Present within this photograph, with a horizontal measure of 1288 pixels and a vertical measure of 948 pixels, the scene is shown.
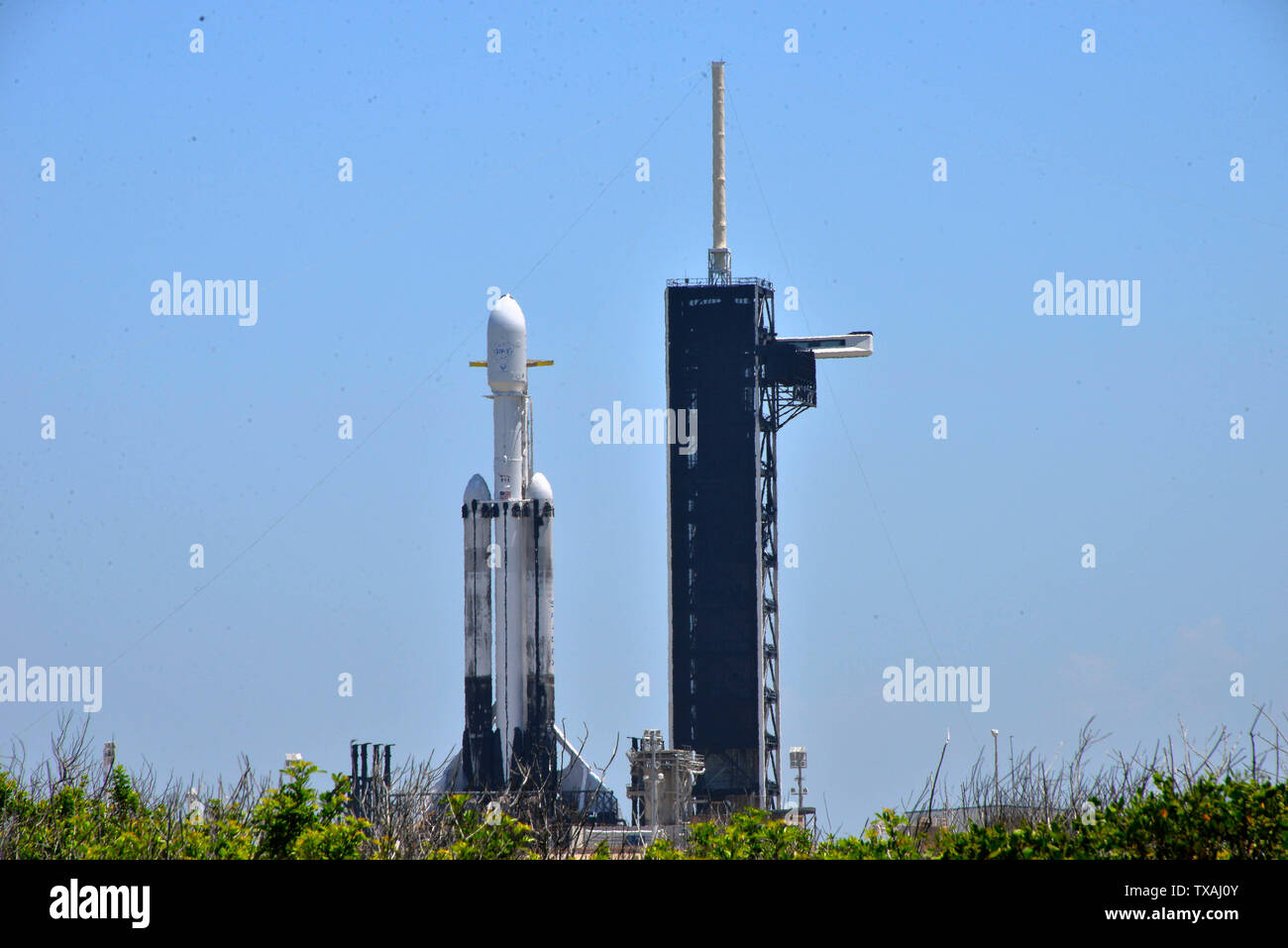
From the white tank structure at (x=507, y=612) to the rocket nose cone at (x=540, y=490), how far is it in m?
0.05

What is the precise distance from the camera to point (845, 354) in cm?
9675

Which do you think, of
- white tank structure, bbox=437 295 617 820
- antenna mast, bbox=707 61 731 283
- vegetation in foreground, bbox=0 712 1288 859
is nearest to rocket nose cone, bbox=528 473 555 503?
white tank structure, bbox=437 295 617 820

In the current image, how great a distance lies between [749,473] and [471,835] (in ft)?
194

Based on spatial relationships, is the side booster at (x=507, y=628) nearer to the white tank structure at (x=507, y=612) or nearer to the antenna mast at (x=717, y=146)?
the white tank structure at (x=507, y=612)

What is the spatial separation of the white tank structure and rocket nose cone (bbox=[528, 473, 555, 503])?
0.16 ft

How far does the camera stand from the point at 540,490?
86.2 meters

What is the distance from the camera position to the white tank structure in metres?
85.3

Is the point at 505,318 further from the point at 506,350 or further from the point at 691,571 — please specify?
the point at 691,571

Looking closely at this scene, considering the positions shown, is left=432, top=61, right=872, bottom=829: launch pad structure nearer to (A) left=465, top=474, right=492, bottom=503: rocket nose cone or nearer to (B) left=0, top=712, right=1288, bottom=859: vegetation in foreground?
(A) left=465, top=474, right=492, bottom=503: rocket nose cone

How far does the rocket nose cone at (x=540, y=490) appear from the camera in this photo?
283 feet

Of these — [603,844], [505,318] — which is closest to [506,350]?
[505,318]
